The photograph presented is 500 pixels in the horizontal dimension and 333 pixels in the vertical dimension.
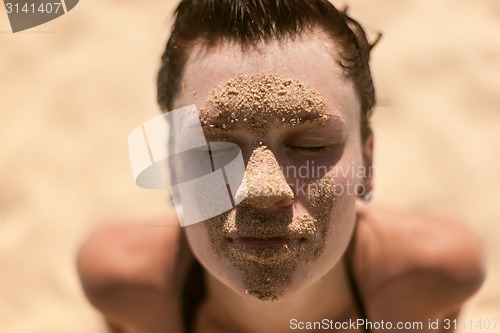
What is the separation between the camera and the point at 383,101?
2527mm

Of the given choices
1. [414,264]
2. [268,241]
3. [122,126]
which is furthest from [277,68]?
[122,126]

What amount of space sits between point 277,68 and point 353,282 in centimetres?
67

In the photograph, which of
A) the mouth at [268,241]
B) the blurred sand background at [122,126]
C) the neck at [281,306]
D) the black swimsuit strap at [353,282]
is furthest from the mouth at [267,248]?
the blurred sand background at [122,126]

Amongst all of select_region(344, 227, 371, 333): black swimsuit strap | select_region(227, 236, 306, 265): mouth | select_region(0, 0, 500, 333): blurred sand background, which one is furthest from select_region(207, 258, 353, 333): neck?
select_region(0, 0, 500, 333): blurred sand background

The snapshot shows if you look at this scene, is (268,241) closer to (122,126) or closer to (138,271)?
(138,271)

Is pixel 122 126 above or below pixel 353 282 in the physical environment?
above

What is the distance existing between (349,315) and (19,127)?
1671 millimetres

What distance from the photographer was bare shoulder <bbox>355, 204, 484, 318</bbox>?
1568 mm

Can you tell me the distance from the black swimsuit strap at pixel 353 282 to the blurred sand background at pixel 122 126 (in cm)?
75

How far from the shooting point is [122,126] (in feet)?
8.54

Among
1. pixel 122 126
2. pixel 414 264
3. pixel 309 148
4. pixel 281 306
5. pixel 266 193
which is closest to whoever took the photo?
pixel 266 193

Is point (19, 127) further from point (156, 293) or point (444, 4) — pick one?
point (444, 4)

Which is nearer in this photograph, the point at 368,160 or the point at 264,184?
the point at 264,184

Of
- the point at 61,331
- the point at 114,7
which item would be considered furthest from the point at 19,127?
the point at 61,331
